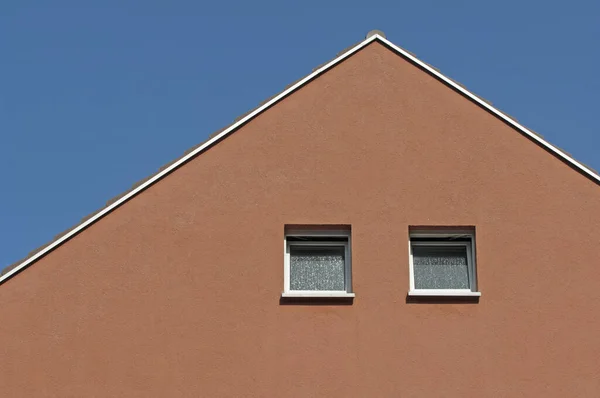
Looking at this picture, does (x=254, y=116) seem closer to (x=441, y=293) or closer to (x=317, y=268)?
(x=317, y=268)

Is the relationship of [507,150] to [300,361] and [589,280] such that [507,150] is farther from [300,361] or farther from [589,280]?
[300,361]

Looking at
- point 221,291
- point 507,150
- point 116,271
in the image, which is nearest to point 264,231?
point 221,291

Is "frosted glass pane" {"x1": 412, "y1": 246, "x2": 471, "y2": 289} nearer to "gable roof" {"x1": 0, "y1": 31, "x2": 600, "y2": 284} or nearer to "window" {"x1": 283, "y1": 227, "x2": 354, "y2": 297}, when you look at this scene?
"window" {"x1": 283, "y1": 227, "x2": 354, "y2": 297}

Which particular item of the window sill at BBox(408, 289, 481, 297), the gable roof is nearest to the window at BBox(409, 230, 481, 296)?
the window sill at BBox(408, 289, 481, 297)

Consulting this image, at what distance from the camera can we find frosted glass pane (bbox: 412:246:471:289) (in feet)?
40.2

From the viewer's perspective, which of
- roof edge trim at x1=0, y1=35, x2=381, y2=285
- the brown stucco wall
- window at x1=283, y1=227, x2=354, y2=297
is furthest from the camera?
window at x1=283, y1=227, x2=354, y2=297

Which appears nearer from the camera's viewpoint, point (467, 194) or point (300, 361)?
point (300, 361)

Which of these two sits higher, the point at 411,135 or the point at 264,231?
the point at 411,135

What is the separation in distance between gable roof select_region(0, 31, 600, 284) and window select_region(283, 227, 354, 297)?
1.44 meters

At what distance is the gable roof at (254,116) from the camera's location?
1188 cm

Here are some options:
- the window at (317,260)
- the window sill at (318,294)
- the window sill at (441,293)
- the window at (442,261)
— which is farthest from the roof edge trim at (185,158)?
the window sill at (441,293)

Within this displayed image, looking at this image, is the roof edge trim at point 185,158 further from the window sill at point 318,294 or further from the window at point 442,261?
the window at point 442,261

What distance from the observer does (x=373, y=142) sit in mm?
12688

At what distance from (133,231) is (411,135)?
135 inches
